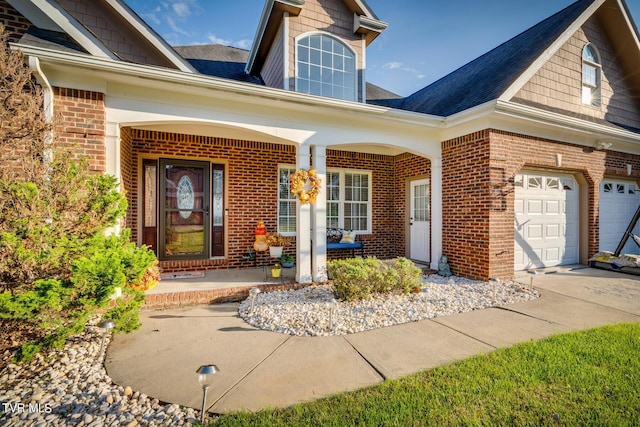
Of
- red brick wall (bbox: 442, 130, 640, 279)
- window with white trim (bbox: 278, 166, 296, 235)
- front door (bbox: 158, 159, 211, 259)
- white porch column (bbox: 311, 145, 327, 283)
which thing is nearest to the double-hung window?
window with white trim (bbox: 278, 166, 296, 235)

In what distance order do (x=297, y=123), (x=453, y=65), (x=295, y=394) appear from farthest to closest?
1. (x=453, y=65)
2. (x=297, y=123)
3. (x=295, y=394)

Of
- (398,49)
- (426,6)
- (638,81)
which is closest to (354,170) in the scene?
(398,49)

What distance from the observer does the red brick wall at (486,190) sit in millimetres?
5633

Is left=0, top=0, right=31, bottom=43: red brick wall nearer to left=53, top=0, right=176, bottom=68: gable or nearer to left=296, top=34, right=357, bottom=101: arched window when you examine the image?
left=53, top=0, right=176, bottom=68: gable

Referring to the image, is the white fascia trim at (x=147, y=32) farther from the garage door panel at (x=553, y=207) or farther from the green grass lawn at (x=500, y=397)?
the garage door panel at (x=553, y=207)

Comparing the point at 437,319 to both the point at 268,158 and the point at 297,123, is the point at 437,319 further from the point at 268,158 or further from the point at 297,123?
the point at 268,158

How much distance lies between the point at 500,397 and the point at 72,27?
7.00 metres

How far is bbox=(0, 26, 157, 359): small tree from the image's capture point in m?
2.59

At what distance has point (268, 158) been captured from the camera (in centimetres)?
704

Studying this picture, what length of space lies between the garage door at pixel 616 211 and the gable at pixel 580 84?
5.55 feet

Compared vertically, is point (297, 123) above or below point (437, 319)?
above

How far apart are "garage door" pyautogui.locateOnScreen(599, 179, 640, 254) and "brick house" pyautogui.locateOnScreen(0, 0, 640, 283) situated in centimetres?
6

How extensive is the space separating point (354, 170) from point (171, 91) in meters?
4.78

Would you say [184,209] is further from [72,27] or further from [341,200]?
[341,200]
